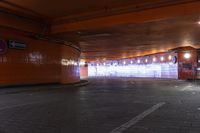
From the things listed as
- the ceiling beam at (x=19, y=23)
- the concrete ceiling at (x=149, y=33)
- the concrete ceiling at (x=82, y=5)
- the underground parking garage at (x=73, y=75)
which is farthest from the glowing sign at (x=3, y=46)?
the concrete ceiling at (x=149, y=33)

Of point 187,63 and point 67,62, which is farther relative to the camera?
point 187,63

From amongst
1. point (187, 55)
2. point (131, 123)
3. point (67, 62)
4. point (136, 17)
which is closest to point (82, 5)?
point (136, 17)

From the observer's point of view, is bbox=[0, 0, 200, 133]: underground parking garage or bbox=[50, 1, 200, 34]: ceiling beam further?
bbox=[50, 1, 200, 34]: ceiling beam

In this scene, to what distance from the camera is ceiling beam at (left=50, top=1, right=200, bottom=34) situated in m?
12.4

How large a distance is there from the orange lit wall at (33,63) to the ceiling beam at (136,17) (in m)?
2.86

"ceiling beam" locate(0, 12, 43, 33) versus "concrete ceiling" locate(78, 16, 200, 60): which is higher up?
"ceiling beam" locate(0, 12, 43, 33)

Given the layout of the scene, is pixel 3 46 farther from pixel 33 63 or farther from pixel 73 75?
pixel 73 75

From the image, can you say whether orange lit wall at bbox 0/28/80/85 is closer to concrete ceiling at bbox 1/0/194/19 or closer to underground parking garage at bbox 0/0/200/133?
underground parking garage at bbox 0/0/200/133

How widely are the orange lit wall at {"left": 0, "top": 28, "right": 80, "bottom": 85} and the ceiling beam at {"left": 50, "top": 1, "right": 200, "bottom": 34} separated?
2863mm

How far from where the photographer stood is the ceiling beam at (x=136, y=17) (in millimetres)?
12352

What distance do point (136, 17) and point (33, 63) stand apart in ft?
27.6

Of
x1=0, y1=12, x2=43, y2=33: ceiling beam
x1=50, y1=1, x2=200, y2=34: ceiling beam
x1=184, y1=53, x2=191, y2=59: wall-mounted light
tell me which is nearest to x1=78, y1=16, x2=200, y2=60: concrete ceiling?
x1=50, y1=1, x2=200, y2=34: ceiling beam

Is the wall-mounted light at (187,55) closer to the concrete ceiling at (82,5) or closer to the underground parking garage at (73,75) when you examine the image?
the underground parking garage at (73,75)

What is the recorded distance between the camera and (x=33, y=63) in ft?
60.0
